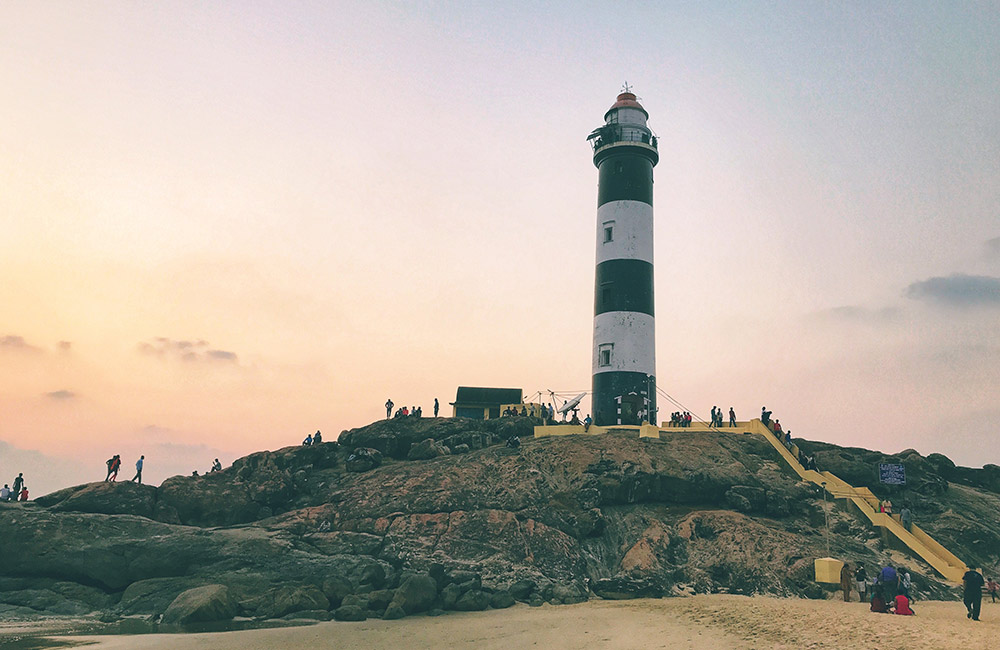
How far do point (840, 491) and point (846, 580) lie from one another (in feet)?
33.8

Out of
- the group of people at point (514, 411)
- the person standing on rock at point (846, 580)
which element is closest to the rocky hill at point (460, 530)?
the person standing on rock at point (846, 580)

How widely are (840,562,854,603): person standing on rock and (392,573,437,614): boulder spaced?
15.1 metres

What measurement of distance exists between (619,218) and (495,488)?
70.6 ft

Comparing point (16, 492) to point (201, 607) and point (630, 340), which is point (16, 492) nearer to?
point (201, 607)

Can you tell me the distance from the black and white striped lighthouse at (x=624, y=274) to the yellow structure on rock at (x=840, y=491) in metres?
4.50

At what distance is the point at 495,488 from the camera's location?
35.4 metres

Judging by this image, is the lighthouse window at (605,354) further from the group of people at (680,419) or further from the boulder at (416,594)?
the boulder at (416,594)

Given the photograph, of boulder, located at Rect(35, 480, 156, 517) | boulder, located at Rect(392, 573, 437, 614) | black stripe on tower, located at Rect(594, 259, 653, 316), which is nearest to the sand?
boulder, located at Rect(392, 573, 437, 614)

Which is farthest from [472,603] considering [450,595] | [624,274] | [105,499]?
[624,274]

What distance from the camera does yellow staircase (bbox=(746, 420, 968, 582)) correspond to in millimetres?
29953

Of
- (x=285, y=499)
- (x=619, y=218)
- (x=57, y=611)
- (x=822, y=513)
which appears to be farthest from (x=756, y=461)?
(x=57, y=611)

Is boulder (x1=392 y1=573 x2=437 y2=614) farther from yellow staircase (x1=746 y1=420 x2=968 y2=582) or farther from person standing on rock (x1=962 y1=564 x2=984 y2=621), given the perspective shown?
yellow staircase (x1=746 y1=420 x2=968 y2=582)

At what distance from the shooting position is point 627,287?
4728cm

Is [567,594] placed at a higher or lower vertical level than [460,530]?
lower
